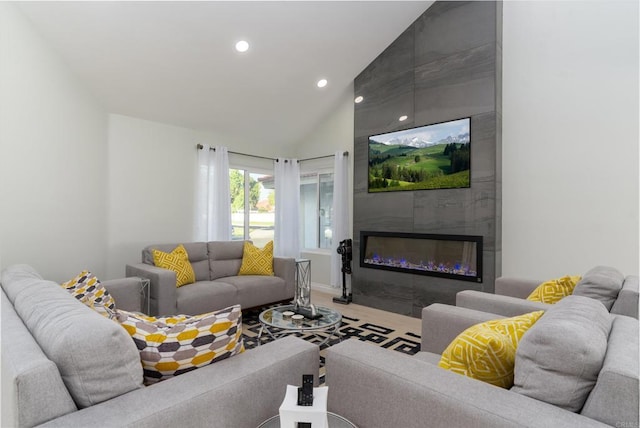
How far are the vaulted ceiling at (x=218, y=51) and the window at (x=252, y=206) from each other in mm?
754

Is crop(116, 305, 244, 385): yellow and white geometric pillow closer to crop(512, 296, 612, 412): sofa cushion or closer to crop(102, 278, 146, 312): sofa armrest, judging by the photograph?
crop(512, 296, 612, 412): sofa cushion

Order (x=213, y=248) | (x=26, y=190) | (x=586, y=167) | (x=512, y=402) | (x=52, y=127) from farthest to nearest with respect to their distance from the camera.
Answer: (x=213, y=248), (x=586, y=167), (x=52, y=127), (x=26, y=190), (x=512, y=402)

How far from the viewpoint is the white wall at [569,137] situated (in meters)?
3.09

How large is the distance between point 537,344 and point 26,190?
3141mm

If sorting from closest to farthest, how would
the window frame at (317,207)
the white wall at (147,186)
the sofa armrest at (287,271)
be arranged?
the white wall at (147,186) → the sofa armrest at (287,271) → the window frame at (317,207)

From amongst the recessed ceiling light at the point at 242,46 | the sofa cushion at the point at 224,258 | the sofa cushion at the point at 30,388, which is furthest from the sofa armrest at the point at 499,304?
the recessed ceiling light at the point at 242,46

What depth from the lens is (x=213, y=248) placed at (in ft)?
14.2

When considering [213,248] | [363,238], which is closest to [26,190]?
[213,248]

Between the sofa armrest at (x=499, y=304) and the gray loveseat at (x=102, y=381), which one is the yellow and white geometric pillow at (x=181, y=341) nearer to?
the gray loveseat at (x=102, y=381)

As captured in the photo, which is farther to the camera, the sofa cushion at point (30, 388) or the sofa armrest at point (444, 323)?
the sofa armrest at point (444, 323)

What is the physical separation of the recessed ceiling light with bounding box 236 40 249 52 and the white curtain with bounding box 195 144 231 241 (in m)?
1.64

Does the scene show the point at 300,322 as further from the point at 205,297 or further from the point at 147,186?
the point at 147,186

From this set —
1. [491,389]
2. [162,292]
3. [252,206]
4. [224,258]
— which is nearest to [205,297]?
[162,292]

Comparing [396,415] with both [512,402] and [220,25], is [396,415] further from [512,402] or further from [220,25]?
[220,25]
